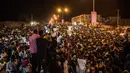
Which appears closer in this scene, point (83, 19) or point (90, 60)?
point (90, 60)

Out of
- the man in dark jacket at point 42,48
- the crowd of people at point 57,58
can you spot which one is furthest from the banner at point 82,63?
the man in dark jacket at point 42,48

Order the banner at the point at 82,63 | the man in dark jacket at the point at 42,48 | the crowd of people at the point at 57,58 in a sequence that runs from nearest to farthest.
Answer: the man in dark jacket at the point at 42,48
the crowd of people at the point at 57,58
the banner at the point at 82,63

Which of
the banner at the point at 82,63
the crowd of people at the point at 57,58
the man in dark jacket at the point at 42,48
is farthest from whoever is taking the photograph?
the banner at the point at 82,63

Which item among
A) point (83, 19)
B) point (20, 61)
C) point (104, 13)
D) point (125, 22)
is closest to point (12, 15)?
point (104, 13)

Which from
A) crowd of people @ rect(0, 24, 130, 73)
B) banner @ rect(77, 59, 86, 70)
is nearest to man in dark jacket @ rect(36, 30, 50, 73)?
crowd of people @ rect(0, 24, 130, 73)

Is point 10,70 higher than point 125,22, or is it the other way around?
point 125,22

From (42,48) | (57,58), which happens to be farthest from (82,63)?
(42,48)

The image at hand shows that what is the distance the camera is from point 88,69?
33.2 feet

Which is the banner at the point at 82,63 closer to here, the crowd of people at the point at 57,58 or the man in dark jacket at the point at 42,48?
the crowd of people at the point at 57,58

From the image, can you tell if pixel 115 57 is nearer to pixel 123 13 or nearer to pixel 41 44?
pixel 41 44

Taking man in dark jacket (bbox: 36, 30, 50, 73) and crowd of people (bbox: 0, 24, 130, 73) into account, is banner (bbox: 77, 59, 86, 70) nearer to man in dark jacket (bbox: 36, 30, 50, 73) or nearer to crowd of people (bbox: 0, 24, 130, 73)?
crowd of people (bbox: 0, 24, 130, 73)

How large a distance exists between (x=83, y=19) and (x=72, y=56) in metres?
25.3

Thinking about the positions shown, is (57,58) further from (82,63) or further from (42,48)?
(42,48)

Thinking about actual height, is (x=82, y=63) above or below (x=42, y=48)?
below
